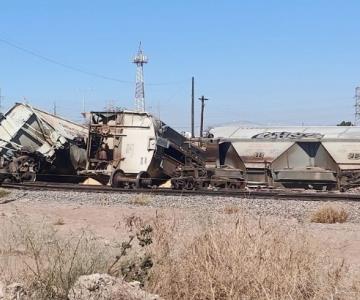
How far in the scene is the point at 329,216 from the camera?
16.2m

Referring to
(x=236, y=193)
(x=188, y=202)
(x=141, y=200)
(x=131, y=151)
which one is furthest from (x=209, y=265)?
(x=131, y=151)

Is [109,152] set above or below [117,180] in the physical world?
above

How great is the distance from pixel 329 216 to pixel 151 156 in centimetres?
1238

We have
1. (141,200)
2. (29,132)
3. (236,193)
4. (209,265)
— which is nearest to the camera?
(209,265)

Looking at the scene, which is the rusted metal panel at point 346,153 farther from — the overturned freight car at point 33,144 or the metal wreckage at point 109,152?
the overturned freight car at point 33,144

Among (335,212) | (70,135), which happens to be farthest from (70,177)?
(335,212)

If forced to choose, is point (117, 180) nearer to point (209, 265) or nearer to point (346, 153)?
point (346, 153)

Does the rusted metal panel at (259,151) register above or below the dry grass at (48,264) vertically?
above

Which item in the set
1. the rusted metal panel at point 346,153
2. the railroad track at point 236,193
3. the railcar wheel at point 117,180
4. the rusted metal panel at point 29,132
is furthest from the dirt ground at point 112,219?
the rusted metal panel at point 346,153

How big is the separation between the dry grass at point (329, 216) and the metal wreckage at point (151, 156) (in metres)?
10.8

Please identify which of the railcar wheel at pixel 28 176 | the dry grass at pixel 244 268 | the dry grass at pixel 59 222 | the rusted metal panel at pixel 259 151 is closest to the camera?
the dry grass at pixel 244 268

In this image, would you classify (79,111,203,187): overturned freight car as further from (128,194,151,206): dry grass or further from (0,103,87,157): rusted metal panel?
(128,194,151,206): dry grass

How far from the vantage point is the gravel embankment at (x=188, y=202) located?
57.8 ft

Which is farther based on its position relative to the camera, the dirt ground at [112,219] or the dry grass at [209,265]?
the dirt ground at [112,219]
